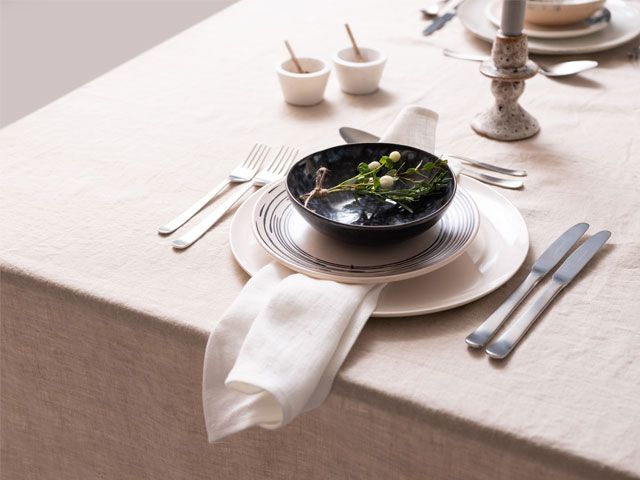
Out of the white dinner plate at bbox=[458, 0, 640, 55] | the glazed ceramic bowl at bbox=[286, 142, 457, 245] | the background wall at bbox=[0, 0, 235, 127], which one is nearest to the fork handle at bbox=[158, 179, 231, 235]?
the glazed ceramic bowl at bbox=[286, 142, 457, 245]

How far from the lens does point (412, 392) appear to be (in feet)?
2.12

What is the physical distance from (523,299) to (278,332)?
Result: 8.9 inches

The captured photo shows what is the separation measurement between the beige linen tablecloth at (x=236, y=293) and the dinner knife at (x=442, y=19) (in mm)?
139

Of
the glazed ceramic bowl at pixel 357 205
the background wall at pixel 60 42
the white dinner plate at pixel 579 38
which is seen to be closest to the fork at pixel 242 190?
the glazed ceramic bowl at pixel 357 205

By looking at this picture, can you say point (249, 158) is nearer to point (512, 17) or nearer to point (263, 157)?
point (263, 157)

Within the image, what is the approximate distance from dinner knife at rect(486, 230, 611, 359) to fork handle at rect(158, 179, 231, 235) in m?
0.36

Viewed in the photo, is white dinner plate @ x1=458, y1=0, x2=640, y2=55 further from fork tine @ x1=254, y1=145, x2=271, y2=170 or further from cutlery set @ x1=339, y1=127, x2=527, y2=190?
fork tine @ x1=254, y1=145, x2=271, y2=170

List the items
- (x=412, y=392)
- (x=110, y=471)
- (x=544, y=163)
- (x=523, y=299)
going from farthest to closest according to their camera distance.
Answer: (x=544, y=163)
(x=110, y=471)
(x=523, y=299)
(x=412, y=392)

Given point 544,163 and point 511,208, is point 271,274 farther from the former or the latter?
point 544,163

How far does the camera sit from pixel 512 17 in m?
1.05

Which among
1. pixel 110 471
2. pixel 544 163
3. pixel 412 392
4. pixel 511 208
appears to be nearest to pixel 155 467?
pixel 110 471

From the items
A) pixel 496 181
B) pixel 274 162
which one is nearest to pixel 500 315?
pixel 496 181

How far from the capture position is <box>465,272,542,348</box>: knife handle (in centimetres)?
69

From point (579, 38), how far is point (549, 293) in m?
0.72
